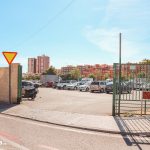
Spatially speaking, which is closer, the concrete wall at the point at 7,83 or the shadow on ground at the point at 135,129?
the shadow on ground at the point at 135,129

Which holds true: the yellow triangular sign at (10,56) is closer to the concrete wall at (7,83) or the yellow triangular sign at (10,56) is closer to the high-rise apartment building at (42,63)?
the concrete wall at (7,83)

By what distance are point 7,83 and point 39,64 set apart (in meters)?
173

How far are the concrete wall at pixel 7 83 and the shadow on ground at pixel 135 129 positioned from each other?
8474 mm

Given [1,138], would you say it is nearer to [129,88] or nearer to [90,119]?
[90,119]

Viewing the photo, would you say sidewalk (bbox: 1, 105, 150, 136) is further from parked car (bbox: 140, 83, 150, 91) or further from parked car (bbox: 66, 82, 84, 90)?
parked car (bbox: 66, 82, 84, 90)

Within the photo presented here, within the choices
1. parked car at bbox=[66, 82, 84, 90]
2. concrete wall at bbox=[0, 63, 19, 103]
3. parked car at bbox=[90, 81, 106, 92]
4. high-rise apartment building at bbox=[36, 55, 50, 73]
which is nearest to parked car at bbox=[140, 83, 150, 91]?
concrete wall at bbox=[0, 63, 19, 103]

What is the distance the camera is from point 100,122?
11.9 meters

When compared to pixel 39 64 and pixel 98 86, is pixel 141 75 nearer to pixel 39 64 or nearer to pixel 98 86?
pixel 98 86

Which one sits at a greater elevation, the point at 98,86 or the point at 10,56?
the point at 10,56

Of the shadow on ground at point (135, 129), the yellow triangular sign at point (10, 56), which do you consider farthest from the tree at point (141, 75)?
the yellow triangular sign at point (10, 56)

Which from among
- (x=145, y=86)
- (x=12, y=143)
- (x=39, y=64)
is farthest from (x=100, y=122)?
(x=39, y=64)

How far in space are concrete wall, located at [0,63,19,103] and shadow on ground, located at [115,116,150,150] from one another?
847 centimetres

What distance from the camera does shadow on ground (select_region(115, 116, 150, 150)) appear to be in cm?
898

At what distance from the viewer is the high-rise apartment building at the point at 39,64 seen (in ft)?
621
